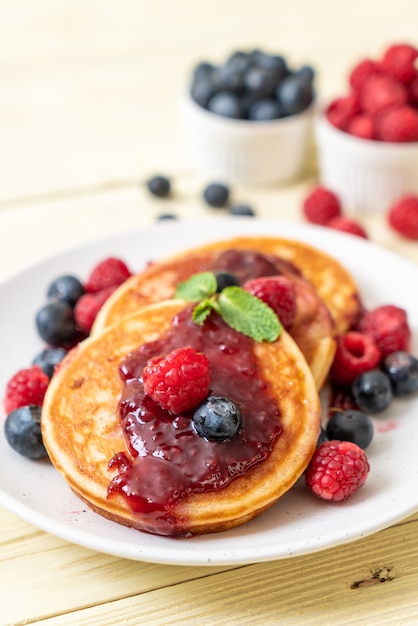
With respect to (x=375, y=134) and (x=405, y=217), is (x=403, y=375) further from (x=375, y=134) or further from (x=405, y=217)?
(x=375, y=134)

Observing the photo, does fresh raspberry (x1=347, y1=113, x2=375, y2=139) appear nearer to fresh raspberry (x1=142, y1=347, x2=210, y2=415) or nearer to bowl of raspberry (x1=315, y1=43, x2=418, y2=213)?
bowl of raspberry (x1=315, y1=43, x2=418, y2=213)

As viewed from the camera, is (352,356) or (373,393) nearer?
(373,393)

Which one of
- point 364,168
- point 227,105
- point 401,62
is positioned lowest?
point 364,168

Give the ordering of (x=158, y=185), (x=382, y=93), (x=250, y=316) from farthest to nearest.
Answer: (x=158, y=185), (x=382, y=93), (x=250, y=316)

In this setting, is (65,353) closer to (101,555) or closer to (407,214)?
(101,555)

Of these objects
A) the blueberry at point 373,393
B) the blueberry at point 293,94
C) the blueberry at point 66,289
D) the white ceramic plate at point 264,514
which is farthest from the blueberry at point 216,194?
the blueberry at point 373,393

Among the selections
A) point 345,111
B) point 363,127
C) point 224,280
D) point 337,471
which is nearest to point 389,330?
point 224,280

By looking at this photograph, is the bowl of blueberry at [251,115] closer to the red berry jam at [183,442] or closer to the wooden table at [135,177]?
the wooden table at [135,177]
